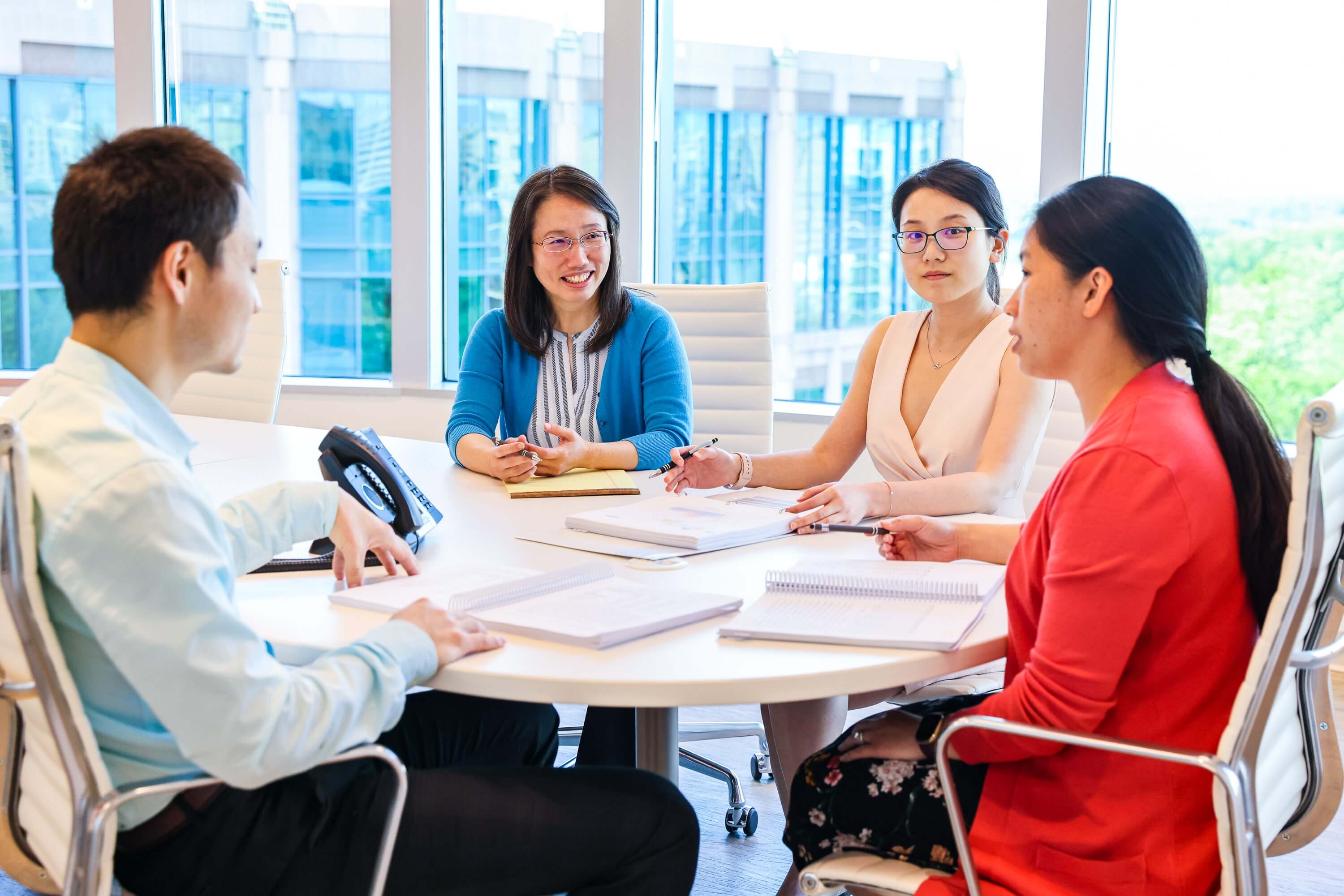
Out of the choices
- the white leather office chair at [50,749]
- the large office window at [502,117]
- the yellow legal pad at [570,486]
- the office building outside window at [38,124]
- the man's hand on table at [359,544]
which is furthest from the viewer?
the office building outside window at [38,124]

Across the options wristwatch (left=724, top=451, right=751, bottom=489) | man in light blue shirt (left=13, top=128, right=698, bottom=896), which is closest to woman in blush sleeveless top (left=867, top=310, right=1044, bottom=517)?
wristwatch (left=724, top=451, right=751, bottom=489)

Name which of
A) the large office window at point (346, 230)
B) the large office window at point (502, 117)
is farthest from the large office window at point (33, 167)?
the large office window at point (502, 117)

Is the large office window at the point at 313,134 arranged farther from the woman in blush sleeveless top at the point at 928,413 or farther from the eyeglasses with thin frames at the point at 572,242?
the woman in blush sleeveless top at the point at 928,413

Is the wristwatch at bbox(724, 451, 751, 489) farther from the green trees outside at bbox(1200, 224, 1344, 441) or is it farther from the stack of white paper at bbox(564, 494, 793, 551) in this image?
the green trees outside at bbox(1200, 224, 1344, 441)

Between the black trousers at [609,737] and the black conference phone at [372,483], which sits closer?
the black conference phone at [372,483]

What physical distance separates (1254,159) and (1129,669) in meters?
3.00

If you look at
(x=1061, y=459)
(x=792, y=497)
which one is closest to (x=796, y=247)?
(x=1061, y=459)

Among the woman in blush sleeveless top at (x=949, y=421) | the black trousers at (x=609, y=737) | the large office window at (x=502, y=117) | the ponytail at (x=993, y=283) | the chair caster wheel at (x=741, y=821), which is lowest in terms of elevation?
the chair caster wheel at (x=741, y=821)

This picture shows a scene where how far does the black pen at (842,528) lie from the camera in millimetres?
1859

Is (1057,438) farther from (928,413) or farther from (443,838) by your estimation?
(443,838)

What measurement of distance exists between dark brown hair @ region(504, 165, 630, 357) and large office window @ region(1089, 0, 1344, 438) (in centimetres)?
194

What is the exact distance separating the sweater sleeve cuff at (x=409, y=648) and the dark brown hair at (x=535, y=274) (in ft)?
5.09

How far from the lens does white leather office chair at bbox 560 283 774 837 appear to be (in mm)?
3154

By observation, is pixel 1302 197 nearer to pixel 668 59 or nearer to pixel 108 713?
pixel 668 59
